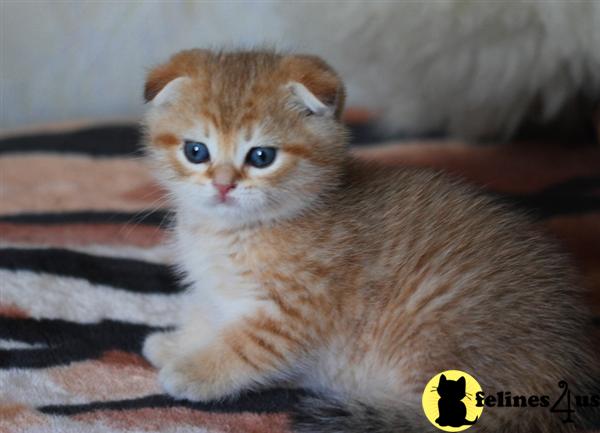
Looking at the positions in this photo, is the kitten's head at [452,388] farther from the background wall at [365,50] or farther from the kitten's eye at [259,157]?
the background wall at [365,50]

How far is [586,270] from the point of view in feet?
4.64

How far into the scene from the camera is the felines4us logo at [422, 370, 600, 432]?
38.7 inches

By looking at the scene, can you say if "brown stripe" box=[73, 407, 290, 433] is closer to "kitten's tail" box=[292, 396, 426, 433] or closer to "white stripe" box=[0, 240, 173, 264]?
"kitten's tail" box=[292, 396, 426, 433]

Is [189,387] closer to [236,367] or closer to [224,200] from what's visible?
[236,367]

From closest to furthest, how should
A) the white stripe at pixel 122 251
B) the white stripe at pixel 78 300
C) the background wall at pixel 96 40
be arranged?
the white stripe at pixel 78 300, the white stripe at pixel 122 251, the background wall at pixel 96 40

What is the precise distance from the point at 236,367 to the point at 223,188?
236mm

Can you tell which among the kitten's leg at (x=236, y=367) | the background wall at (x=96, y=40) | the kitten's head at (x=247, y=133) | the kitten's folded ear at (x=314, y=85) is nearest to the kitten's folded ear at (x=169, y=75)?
the kitten's head at (x=247, y=133)

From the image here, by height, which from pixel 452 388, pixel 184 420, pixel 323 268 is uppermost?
pixel 323 268

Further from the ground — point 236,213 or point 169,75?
point 169,75

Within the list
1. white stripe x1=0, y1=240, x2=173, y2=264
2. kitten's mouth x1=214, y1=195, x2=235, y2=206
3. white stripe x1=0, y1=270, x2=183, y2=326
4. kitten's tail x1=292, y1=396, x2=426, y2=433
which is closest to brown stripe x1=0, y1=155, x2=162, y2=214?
white stripe x1=0, y1=240, x2=173, y2=264

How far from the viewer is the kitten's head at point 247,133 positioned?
1057 millimetres

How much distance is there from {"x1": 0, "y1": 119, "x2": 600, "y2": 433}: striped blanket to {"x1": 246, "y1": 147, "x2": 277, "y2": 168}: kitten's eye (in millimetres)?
246

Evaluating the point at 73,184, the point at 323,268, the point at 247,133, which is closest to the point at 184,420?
the point at 323,268

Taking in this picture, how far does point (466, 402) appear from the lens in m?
0.99
